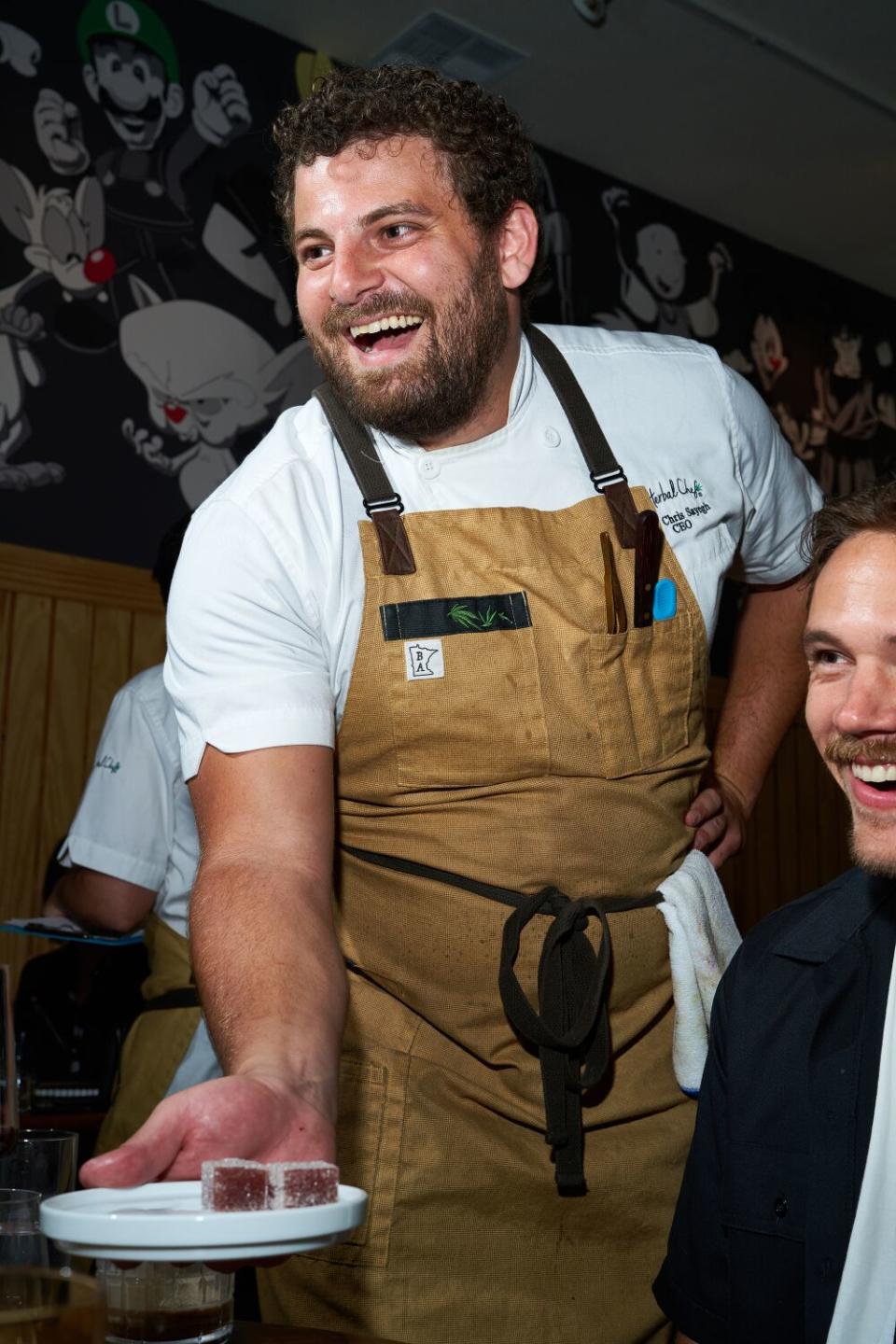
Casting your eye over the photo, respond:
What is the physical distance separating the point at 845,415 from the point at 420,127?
4.42m

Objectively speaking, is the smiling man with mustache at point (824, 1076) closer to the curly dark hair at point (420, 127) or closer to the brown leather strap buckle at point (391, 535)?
the brown leather strap buckle at point (391, 535)

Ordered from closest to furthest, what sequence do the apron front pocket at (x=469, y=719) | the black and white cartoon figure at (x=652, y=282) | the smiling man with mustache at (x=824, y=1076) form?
the smiling man with mustache at (x=824, y=1076)
the apron front pocket at (x=469, y=719)
the black and white cartoon figure at (x=652, y=282)

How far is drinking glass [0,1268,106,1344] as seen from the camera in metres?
0.66

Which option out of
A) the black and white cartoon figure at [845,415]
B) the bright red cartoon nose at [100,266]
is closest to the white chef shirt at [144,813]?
the bright red cartoon nose at [100,266]

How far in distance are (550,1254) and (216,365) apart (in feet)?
9.47

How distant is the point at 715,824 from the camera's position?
187cm

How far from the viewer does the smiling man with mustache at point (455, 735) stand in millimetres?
1592

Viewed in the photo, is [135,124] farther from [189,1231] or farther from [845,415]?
[189,1231]

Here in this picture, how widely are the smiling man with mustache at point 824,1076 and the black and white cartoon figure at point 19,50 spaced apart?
2.89 metres

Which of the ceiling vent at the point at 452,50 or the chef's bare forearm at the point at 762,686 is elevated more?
the ceiling vent at the point at 452,50

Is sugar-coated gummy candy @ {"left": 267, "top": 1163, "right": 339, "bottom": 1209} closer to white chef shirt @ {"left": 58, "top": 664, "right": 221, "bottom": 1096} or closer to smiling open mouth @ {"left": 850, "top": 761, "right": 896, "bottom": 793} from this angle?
smiling open mouth @ {"left": 850, "top": 761, "right": 896, "bottom": 793}

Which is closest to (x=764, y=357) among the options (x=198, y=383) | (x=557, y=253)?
(x=557, y=253)

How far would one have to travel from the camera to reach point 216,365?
3.98 metres

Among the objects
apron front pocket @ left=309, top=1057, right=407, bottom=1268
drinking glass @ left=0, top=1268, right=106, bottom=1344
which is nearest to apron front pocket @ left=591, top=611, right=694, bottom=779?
apron front pocket @ left=309, top=1057, right=407, bottom=1268
